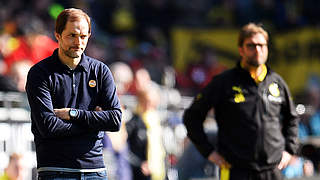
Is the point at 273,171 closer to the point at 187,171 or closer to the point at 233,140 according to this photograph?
the point at 233,140

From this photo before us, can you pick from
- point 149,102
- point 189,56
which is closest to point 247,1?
point 189,56

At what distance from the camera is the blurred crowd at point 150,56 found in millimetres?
8742

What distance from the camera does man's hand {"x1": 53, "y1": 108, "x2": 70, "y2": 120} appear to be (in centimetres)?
451

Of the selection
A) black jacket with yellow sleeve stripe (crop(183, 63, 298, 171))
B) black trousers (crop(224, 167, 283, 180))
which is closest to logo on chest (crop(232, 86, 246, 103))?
black jacket with yellow sleeve stripe (crop(183, 63, 298, 171))

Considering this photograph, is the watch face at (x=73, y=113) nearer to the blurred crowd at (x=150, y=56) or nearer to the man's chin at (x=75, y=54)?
the man's chin at (x=75, y=54)

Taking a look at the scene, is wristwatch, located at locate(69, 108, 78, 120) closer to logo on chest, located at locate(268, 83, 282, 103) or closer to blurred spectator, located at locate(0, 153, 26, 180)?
logo on chest, located at locate(268, 83, 282, 103)

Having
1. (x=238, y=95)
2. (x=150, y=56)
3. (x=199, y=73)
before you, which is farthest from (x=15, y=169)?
(x=199, y=73)

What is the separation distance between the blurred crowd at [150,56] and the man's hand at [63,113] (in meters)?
3.32

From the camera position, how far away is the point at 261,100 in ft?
19.1

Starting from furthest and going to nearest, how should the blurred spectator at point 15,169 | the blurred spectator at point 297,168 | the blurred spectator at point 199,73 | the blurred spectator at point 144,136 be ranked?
1. the blurred spectator at point 199,73
2. the blurred spectator at point 297,168
3. the blurred spectator at point 144,136
4. the blurred spectator at point 15,169

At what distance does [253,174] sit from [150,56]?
33.0 feet

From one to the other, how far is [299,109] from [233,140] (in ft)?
20.0

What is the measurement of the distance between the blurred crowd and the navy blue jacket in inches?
125

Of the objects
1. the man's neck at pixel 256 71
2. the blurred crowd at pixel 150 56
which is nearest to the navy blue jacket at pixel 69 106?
the man's neck at pixel 256 71
